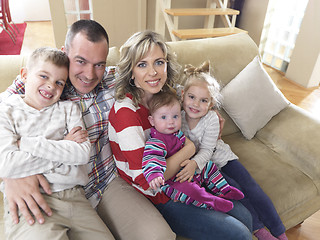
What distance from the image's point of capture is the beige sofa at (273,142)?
1.54m

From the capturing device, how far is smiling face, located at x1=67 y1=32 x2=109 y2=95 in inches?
46.8

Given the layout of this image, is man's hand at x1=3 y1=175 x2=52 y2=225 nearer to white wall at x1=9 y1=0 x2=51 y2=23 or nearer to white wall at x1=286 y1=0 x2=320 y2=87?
white wall at x1=286 y1=0 x2=320 y2=87

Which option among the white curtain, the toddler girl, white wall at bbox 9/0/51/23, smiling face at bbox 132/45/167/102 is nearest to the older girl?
the toddler girl

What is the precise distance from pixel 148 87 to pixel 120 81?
0.47ft

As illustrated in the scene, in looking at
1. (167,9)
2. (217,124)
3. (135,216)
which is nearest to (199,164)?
(217,124)

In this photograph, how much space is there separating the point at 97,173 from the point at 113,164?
108 millimetres

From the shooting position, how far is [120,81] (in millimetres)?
1287

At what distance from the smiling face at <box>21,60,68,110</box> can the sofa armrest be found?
1462 mm

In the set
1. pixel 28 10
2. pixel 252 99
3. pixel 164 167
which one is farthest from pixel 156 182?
pixel 28 10

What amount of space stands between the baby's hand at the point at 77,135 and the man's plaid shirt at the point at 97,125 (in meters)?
0.13

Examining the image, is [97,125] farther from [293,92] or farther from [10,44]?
[10,44]

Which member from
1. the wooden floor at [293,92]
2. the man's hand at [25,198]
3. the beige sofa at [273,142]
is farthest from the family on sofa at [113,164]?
the wooden floor at [293,92]

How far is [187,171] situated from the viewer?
49.7 inches

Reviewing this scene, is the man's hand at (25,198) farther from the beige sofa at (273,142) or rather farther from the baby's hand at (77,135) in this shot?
the beige sofa at (273,142)
